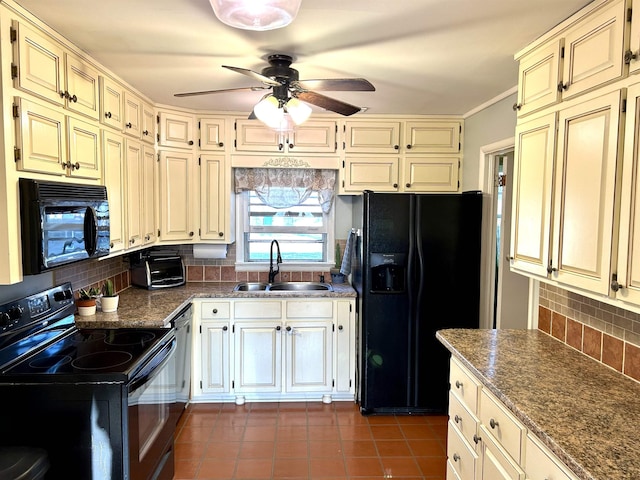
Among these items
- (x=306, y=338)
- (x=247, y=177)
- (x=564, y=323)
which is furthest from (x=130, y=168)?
(x=564, y=323)

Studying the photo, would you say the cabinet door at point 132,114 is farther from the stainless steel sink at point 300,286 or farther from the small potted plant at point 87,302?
the stainless steel sink at point 300,286

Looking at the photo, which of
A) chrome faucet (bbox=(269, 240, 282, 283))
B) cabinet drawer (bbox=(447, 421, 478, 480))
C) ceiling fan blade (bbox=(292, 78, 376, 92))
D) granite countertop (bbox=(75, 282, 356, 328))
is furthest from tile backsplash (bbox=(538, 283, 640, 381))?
chrome faucet (bbox=(269, 240, 282, 283))

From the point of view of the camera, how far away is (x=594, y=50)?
1.61 meters

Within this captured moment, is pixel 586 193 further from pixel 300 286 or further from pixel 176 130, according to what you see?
pixel 176 130

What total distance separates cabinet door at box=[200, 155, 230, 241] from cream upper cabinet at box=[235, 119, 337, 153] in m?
0.24

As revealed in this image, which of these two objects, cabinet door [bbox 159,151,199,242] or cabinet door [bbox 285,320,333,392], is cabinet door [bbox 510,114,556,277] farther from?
cabinet door [bbox 159,151,199,242]

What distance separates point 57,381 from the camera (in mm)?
1720

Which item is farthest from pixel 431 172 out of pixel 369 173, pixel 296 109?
pixel 296 109

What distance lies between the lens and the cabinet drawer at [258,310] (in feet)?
11.1

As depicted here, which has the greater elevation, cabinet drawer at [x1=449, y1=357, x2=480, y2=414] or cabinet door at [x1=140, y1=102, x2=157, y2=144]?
cabinet door at [x1=140, y1=102, x2=157, y2=144]

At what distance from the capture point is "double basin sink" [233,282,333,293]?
377 centimetres

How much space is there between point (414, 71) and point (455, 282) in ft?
5.19

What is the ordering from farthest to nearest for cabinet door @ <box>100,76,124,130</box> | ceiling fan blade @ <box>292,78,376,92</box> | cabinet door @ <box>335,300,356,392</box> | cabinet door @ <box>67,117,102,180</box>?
cabinet door @ <box>335,300,356,392</box>, cabinet door @ <box>100,76,124,130</box>, cabinet door @ <box>67,117,102,180</box>, ceiling fan blade @ <box>292,78,376,92</box>

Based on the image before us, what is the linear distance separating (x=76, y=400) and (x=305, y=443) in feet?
5.29
